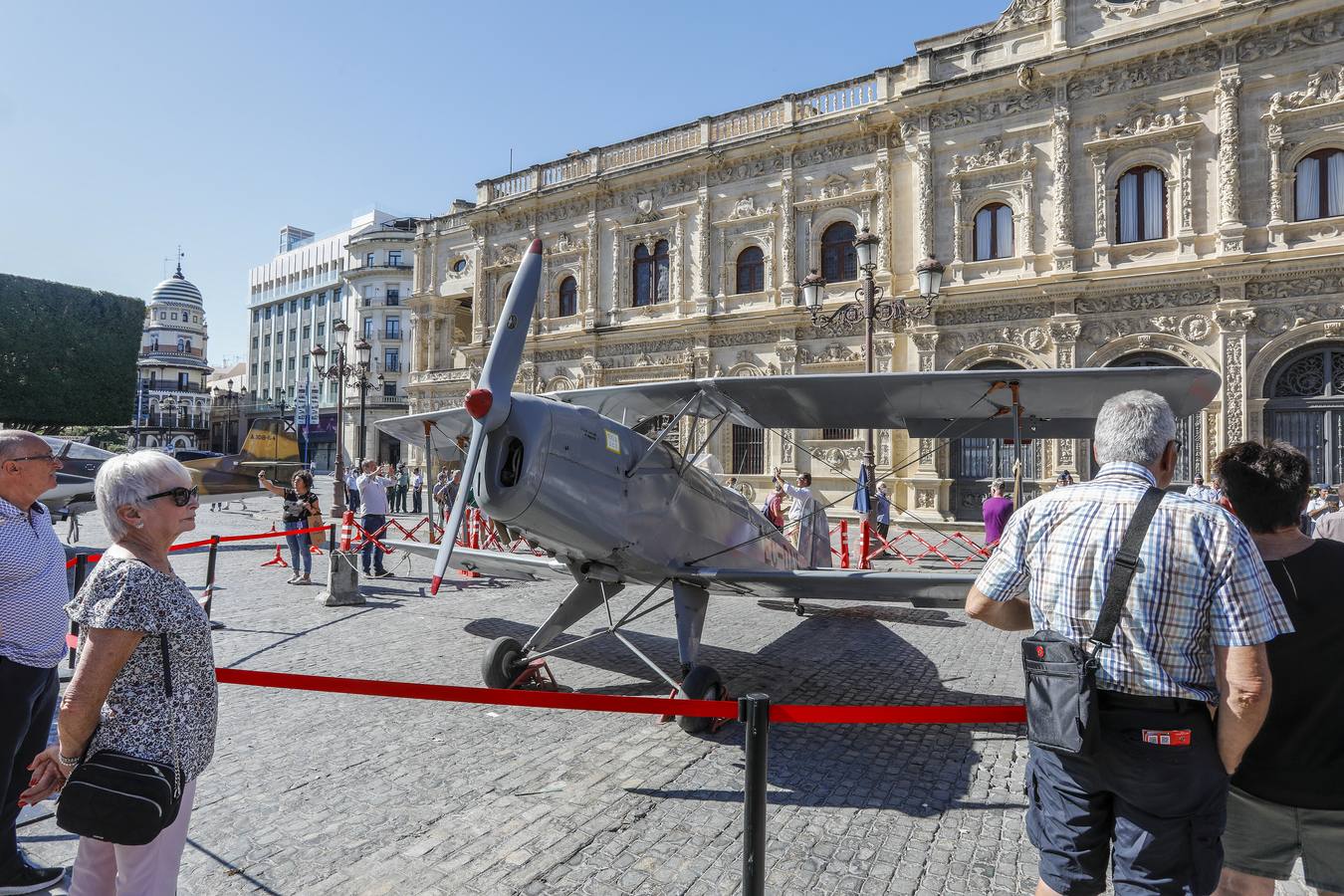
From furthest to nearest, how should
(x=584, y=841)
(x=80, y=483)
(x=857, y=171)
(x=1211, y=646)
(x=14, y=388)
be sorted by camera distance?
(x=14, y=388) → (x=857, y=171) → (x=80, y=483) → (x=584, y=841) → (x=1211, y=646)

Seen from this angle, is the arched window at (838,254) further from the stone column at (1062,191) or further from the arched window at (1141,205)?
the arched window at (1141,205)

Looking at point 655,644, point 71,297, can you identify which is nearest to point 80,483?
point 655,644

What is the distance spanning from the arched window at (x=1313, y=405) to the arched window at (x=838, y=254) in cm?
1097

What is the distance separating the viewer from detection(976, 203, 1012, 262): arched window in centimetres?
1973

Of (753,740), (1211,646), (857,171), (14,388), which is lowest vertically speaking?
(753,740)

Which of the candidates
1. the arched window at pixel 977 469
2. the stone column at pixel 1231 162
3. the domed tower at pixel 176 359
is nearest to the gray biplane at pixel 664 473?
the arched window at pixel 977 469

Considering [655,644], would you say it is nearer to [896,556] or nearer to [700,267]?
[896,556]

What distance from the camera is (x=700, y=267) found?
80.5ft

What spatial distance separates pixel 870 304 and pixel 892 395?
832 centimetres

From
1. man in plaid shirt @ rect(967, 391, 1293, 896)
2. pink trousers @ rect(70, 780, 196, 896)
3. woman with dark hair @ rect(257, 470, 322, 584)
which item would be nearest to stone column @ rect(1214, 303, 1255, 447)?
man in plaid shirt @ rect(967, 391, 1293, 896)

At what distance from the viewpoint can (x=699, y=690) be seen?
5066 mm

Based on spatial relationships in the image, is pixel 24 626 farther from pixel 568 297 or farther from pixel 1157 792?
pixel 568 297

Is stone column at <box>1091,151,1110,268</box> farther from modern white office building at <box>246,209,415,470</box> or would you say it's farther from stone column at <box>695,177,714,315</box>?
modern white office building at <box>246,209,415,470</box>

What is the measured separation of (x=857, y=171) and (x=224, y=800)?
73.3ft
